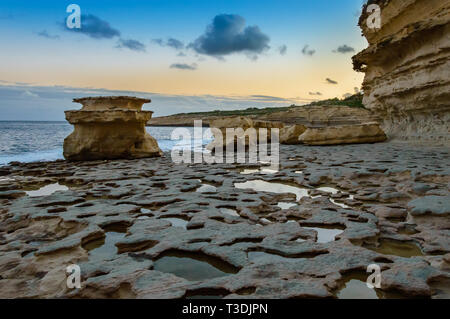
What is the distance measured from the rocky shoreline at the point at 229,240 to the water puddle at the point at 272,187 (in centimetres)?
3

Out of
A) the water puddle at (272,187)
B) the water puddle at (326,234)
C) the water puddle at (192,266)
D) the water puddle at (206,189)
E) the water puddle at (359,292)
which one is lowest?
the water puddle at (192,266)

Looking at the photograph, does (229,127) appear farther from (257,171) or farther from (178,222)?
(178,222)

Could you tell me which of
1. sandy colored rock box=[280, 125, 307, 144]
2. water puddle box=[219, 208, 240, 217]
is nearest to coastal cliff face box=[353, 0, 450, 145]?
sandy colored rock box=[280, 125, 307, 144]

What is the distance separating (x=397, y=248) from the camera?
7.66ft

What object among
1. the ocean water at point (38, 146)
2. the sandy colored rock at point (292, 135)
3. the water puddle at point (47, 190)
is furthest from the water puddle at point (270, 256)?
the sandy colored rock at point (292, 135)

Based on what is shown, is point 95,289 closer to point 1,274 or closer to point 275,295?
point 1,274

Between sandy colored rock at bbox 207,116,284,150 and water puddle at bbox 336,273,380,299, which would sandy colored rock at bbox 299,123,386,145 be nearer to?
sandy colored rock at bbox 207,116,284,150

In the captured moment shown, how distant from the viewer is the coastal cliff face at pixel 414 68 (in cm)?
802

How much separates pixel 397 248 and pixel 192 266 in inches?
60.2

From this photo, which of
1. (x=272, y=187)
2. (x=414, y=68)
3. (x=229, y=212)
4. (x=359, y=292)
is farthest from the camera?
(x=414, y=68)

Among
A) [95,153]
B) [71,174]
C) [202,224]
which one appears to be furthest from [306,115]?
[202,224]

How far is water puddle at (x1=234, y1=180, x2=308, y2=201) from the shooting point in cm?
427

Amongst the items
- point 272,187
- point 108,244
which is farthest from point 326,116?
point 108,244

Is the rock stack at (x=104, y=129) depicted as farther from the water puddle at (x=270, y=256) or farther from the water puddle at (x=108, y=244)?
the water puddle at (x=270, y=256)
